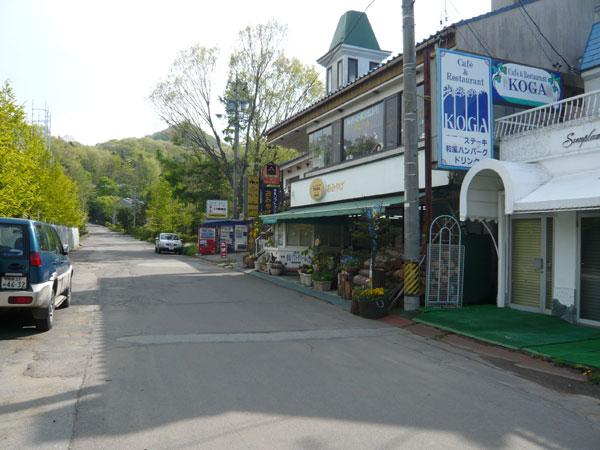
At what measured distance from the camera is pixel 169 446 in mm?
4031

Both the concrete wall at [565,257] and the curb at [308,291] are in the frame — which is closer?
the concrete wall at [565,257]

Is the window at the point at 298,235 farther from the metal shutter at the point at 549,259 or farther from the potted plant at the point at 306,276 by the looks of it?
the metal shutter at the point at 549,259

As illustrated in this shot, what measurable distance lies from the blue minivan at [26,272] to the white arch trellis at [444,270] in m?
7.71

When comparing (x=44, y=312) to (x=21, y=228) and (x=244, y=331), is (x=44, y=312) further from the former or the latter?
(x=244, y=331)

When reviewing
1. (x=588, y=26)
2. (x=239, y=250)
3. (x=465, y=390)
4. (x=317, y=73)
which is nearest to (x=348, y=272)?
(x=465, y=390)

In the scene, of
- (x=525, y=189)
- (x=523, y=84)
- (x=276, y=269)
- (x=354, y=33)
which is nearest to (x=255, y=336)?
(x=525, y=189)

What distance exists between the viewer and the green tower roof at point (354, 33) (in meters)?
25.5

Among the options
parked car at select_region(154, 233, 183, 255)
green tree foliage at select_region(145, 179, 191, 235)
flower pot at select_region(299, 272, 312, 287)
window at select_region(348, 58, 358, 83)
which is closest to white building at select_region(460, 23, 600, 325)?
flower pot at select_region(299, 272, 312, 287)

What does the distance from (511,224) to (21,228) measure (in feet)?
33.6

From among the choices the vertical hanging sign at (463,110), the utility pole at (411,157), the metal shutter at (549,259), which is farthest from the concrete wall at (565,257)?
the utility pole at (411,157)

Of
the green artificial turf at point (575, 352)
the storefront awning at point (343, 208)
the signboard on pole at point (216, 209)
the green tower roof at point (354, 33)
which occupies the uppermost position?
the green tower roof at point (354, 33)

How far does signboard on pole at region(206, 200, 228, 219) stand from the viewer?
3938 centimetres

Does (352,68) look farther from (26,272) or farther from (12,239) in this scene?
(26,272)

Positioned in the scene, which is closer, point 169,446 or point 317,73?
point 169,446
